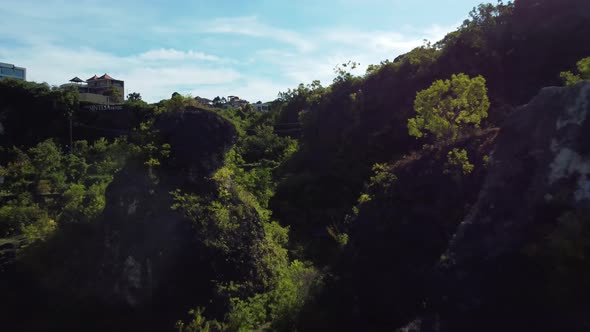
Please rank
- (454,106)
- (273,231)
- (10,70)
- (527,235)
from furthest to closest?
(10,70)
(273,231)
(454,106)
(527,235)

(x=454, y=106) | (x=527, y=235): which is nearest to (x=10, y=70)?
(x=454, y=106)

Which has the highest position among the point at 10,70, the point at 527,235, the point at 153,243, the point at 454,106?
the point at 10,70

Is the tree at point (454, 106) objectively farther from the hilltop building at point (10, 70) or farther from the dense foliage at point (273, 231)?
the hilltop building at point (10, 70)

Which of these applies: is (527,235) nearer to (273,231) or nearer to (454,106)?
(454,106)

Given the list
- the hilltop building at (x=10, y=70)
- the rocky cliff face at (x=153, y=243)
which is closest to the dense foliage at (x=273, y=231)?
the rocky cliff face at (x=153, y=243)

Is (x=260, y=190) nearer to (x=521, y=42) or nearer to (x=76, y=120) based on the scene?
(x=521, y=42)

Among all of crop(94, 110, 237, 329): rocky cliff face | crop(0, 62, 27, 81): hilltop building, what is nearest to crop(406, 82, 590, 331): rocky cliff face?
crop(94, 110, 237, 329): rocky cliff face

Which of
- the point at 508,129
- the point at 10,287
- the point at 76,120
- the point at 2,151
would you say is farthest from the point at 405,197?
the point at 76,120
